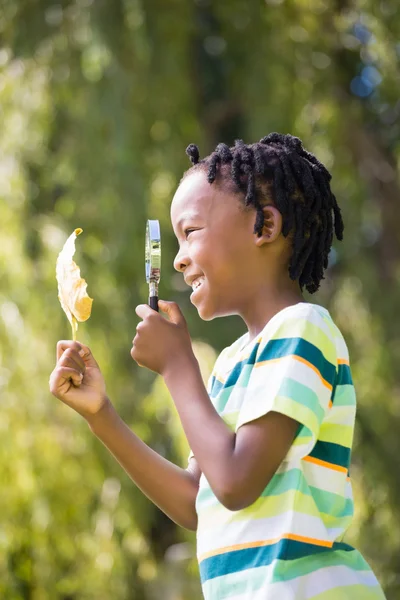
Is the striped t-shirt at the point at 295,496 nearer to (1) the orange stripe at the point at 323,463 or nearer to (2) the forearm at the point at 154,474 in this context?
(1) the orange stripe at the point at 323,463

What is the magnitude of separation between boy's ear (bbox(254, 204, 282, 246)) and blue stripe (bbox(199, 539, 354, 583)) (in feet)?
1.18

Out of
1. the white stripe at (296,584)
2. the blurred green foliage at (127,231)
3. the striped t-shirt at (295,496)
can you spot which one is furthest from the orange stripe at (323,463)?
the blurred green foliage at (127,231)

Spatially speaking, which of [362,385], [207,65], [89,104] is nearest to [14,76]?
[89,104]

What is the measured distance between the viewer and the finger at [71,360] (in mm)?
1233

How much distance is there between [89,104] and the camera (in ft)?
11.0

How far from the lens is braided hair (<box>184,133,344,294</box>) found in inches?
48.3

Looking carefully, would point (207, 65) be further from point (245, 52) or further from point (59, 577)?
point (59, 577)

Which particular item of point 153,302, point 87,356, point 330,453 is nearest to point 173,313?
point 153,302

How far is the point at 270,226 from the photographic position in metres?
1.22

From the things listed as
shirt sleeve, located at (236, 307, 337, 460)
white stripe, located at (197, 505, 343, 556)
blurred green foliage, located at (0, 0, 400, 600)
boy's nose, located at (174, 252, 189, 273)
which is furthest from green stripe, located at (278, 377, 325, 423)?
blurred green foliage, located at (0, 0, 400, 600)

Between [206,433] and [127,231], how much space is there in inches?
85.8

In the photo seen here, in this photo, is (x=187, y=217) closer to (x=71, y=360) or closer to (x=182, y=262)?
(x=182, y=262)

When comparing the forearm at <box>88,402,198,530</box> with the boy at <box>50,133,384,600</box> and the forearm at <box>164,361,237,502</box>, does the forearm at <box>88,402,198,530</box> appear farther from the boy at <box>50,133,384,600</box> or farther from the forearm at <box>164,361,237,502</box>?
the forearm at <box>164,361,237,502</box>

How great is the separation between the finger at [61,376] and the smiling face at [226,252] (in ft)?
0.57
